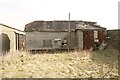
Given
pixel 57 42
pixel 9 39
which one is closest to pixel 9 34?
pixel 9 39

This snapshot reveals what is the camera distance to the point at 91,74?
461 inches

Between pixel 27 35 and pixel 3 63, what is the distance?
539 inches

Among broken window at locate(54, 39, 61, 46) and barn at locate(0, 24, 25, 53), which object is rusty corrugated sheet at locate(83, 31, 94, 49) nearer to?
broken window at locate(54, 39, 61, 46)

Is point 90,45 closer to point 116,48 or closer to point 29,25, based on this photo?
point 116,48

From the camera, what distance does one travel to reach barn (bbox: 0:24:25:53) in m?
20.0

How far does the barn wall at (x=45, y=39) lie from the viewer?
27.9 metres

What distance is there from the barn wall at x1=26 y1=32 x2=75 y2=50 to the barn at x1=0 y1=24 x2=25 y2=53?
2570 mm

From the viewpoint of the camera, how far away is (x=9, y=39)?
73.4ft

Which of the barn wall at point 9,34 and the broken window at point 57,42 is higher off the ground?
the barn wall at point 9,34

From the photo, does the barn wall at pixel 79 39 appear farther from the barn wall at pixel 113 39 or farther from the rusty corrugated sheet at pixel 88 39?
the barn wall at pixel 113 39

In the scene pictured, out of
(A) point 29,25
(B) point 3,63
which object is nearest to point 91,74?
(B) point 3,63

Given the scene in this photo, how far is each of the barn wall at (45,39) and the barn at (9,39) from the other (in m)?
2.57

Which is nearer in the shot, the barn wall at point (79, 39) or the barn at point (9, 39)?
the barn at point (9, 39)

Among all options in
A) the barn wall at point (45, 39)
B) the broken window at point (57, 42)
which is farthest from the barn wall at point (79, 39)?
the broken window at point (57, 42)
